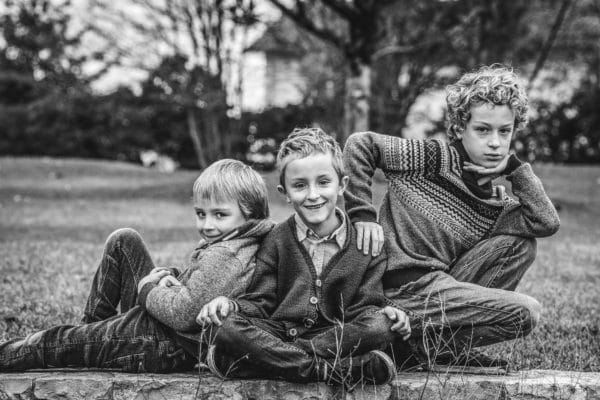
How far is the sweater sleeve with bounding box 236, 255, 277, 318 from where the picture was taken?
10.2 ft

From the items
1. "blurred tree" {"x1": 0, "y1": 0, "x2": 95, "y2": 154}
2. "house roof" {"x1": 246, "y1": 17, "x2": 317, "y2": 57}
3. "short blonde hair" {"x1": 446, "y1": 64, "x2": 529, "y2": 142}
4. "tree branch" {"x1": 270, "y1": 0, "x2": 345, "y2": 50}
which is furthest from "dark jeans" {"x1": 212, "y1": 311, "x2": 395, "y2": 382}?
"blurred tree" {"x1": 0, "y1": 0, "x2": 95, "y2": 154}

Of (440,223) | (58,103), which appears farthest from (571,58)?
(440,223)

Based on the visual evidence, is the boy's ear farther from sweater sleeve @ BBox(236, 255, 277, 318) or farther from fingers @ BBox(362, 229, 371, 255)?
sweater sleeve @ BBox(236, 255, 277, 318)

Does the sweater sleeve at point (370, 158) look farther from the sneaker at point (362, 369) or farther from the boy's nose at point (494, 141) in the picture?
the sneaker at point (362, 369)

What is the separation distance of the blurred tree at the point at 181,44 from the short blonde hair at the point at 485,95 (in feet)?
32.7

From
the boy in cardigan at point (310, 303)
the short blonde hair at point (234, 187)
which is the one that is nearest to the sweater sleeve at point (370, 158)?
the boy in cardigan at point (310, 303)

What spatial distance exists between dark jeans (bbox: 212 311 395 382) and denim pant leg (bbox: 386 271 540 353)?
0.23 meters

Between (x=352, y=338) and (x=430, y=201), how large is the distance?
2.72 feet

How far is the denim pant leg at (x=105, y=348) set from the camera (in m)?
3.14

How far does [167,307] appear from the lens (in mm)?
3018

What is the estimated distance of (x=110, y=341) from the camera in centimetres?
316

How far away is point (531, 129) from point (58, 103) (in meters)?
11.7

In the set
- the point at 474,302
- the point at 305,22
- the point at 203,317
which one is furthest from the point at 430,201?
the point at 305,22

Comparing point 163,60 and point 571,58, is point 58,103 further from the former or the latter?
point 571,58
